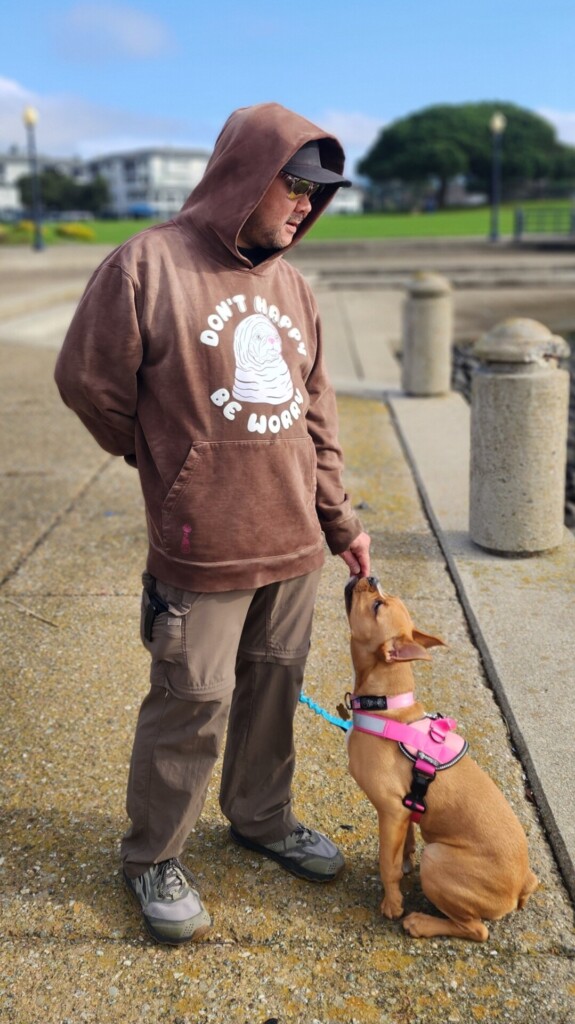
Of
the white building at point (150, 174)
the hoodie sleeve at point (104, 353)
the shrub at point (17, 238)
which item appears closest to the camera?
the hoodie sleeve at point (104, 353)

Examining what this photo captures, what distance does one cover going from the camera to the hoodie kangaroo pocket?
2361 millimetres

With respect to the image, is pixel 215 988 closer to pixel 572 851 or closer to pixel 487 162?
pixel 572 851

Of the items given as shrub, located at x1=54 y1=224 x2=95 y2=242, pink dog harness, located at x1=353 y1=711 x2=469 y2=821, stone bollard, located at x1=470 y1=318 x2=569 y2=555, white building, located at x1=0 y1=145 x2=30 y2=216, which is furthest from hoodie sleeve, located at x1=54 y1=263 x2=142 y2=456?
white building, located at x1=0 y1=145 x2=30 y2=216

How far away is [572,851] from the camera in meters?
2.74

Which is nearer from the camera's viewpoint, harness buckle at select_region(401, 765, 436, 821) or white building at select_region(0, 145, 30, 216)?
harness buckle at select_region(401, 765, 436, 821)

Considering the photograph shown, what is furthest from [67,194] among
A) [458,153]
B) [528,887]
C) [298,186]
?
[528,887]

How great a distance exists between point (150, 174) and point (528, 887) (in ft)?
537

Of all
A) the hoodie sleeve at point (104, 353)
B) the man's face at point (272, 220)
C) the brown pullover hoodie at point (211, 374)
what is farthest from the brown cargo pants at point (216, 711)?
the man's face at point (272, 220)

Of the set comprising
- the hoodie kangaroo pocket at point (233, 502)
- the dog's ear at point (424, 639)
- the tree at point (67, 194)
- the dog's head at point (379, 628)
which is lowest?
Answer: the dog's ear at point (424, 639)

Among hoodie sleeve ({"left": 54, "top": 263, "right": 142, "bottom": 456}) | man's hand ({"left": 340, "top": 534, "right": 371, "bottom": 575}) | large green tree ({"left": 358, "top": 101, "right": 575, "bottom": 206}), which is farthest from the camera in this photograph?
large green tree ({"left": 358, "top": 101, "right": 575, "bottom": 206})

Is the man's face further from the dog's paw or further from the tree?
the tree

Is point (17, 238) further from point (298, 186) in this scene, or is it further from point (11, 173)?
point (11, 173)

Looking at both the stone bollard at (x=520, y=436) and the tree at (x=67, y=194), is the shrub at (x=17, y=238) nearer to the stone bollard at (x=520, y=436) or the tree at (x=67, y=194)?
the stone bollard at (x=520, y=436)

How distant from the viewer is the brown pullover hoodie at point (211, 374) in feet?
7.55
